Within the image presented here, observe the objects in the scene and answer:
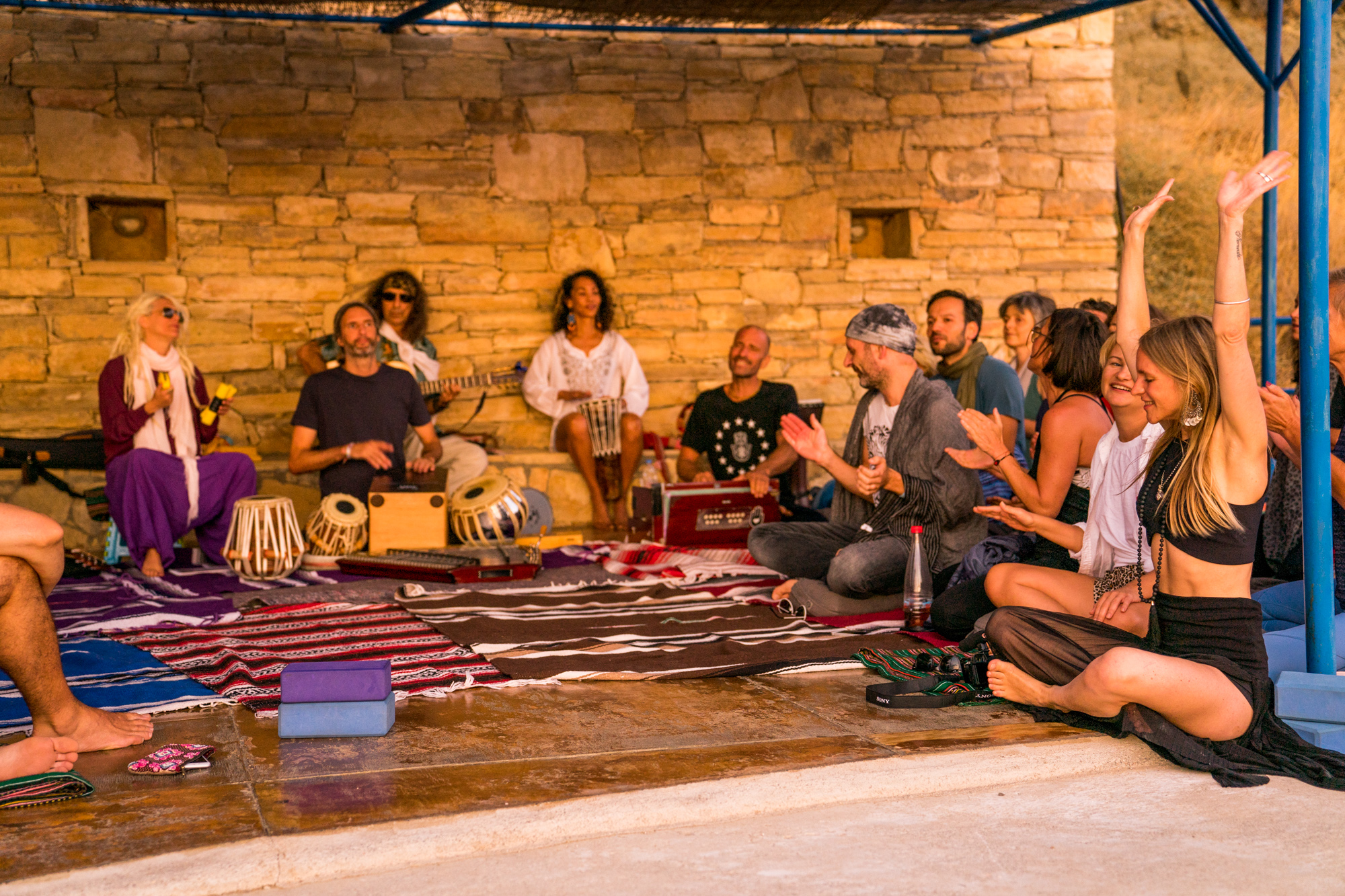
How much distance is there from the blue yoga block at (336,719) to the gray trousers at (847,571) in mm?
2007

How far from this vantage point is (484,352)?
7863mm

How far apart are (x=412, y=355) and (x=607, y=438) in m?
1.31

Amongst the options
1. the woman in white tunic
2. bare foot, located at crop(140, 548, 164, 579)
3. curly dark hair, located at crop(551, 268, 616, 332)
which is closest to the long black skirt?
bare foot, located at crop(140, 548, 164, 579)

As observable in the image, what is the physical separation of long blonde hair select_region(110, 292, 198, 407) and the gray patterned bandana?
11.3ft

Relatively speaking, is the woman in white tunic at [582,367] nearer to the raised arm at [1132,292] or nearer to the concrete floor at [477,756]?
the concrete floor at [477,756]

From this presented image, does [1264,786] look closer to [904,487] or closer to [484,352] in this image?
[904,487]

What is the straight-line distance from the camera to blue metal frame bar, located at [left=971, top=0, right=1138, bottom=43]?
23.7 ft

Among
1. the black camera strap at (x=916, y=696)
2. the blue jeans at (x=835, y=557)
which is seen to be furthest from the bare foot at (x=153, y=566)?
the black camera strap at (x=916, y=696)

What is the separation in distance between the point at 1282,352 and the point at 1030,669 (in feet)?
35.2

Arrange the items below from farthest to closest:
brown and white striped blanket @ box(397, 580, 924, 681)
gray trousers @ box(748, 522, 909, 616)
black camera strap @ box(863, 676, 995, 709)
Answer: gray trousers @ box(748, 522, 909, 616)
brown and white striped blanket @ box(397, 580, 924, 681)
black camera strap @ box(863, 676, 995, 709)

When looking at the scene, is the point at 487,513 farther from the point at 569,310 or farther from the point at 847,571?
the point at 847,571

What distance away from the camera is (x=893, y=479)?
15.0 feet

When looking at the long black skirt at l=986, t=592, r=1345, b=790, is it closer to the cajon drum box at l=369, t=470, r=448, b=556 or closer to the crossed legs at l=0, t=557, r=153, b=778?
the crossed legs at l=0, t=557, r=153, b=778

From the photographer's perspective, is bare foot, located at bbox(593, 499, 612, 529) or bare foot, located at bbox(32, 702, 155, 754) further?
bare foot, located at bbox(593, 499, 612, 529)
